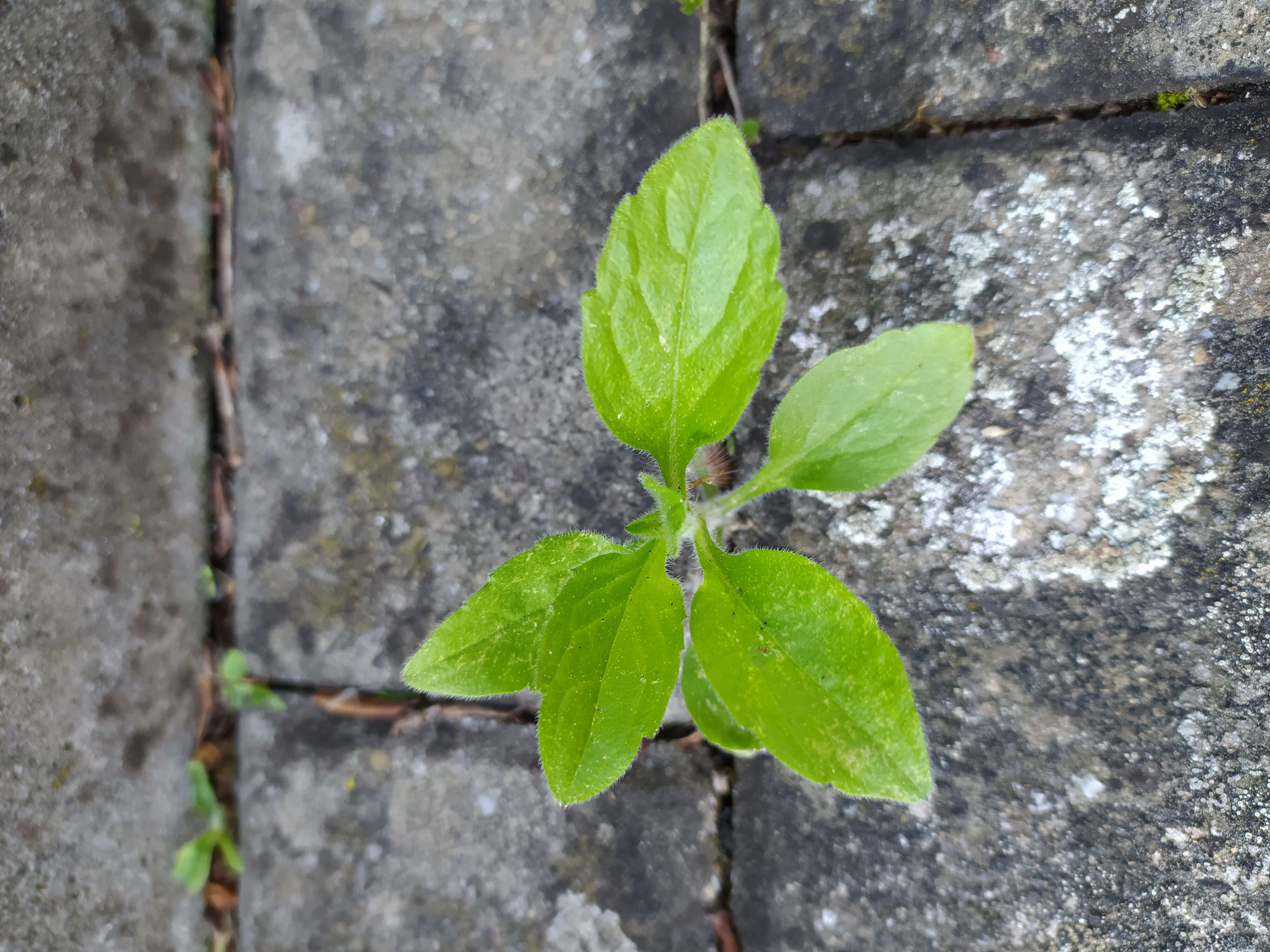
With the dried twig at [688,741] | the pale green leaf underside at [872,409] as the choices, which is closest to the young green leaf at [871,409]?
the pale green leaf underside at [872,409]

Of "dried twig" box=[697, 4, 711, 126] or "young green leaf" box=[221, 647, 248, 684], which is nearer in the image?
"dried twig" box=[697, 4, 711, 126]

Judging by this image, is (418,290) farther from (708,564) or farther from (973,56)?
(973,56)

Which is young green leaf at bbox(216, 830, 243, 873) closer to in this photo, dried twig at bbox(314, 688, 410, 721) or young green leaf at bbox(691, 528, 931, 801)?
dried twig at bbox(314, 688, 410, 721)

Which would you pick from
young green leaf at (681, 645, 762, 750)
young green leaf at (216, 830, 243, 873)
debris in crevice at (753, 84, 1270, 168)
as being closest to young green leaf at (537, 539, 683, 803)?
young green leaf at (681, 645, 762, 750)

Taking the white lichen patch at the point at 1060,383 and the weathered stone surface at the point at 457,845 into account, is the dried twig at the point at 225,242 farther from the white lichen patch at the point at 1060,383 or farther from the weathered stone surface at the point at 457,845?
the white lichen patch at the point at 1060,383

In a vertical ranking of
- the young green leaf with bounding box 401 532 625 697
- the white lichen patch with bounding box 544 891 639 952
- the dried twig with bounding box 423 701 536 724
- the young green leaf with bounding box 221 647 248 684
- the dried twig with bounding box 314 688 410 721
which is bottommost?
the white lichen patch with bounding box 544 891 639 952

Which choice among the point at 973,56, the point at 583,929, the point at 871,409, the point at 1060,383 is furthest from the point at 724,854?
the point at 973,56
